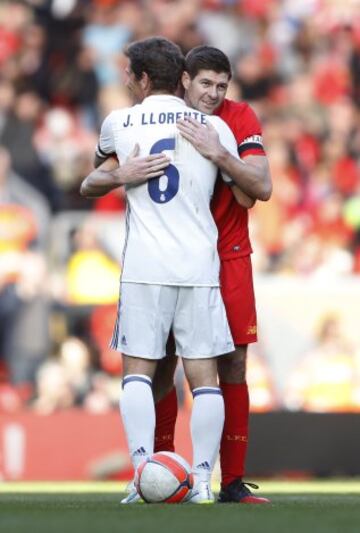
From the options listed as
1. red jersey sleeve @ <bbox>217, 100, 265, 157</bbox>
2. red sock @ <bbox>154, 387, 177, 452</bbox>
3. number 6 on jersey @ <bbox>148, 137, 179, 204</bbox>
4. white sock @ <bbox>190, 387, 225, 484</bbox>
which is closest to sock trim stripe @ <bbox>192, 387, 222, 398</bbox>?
white sock @ <bbox>190, 387, 225, 484</bbox>

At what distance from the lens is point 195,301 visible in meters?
6.77

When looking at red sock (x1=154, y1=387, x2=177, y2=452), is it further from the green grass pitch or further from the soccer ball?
the soccer ball

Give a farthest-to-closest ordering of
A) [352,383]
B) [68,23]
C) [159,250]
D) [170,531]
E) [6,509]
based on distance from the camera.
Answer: [68,23], [352,383], [159,250], [6,509], [170,531]

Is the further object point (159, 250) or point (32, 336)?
point (32, 336)

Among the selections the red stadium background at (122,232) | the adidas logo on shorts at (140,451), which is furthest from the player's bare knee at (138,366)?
the red stadium background at (122,232)

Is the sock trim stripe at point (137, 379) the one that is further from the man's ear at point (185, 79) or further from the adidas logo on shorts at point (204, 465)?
the man's ear at point (185, 79)

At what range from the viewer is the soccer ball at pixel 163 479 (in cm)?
639

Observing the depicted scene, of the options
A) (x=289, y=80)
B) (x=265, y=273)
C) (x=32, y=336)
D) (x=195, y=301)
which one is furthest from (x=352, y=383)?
(x=195, y=301)

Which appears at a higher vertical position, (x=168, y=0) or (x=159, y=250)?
(x=168, y=0)

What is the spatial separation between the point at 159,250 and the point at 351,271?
778 cm

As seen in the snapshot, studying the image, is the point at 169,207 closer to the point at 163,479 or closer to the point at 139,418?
the point at 139,418

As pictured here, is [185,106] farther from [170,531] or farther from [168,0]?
[168,0]

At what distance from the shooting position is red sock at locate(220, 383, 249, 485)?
7.07 meters

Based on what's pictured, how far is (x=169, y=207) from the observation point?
22.1 feet
